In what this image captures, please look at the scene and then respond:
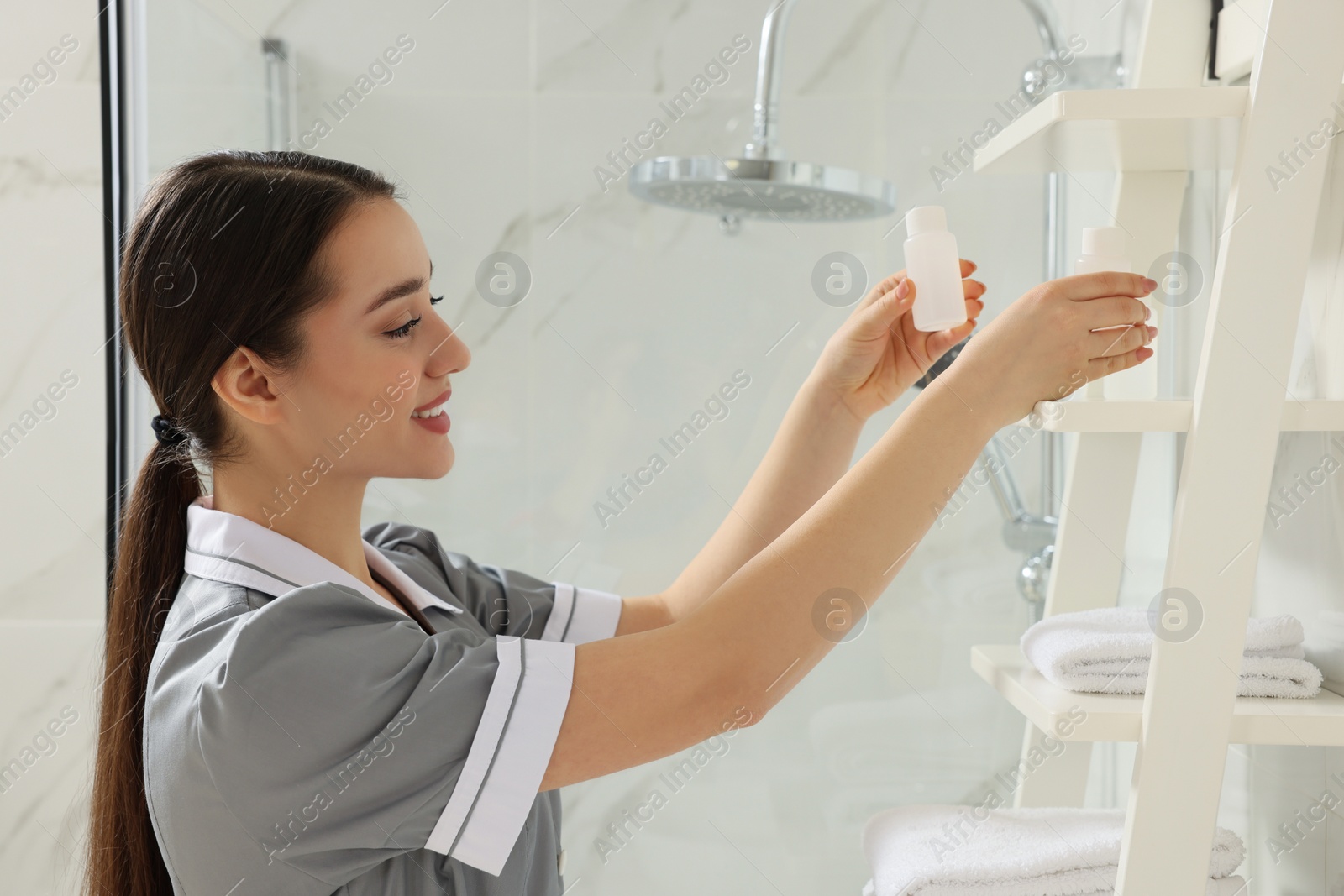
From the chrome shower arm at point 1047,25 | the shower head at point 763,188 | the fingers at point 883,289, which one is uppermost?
the chrome shower arm at point 1047,25

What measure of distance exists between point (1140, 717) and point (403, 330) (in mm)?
481

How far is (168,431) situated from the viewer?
67 centimetres

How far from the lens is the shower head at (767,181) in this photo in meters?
0.92

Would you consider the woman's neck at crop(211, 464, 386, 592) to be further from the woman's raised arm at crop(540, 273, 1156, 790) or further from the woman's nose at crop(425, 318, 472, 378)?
the woman's raised arm at crop(540, 273, 1156, 790)

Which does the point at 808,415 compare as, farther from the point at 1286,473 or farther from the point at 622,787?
the point at 622,787

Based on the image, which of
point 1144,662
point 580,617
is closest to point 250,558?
point 580,617

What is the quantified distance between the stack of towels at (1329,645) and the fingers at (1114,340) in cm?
27

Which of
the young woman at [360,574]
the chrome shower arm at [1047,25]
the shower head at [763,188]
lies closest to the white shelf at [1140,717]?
the young woman at [360,574]

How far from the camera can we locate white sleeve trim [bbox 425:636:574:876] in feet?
1.72

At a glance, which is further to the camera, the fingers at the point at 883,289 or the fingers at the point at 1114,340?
the fingers at the point at 883,289

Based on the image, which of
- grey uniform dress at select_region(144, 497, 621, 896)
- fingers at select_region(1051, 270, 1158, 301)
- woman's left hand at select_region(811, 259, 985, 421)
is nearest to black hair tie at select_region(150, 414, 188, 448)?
grey uniform dress at select_region(144, 497, 621, 896)

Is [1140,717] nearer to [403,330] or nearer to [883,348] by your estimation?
[883,348]

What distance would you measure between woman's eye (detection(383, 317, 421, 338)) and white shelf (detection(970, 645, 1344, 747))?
443 millimetres

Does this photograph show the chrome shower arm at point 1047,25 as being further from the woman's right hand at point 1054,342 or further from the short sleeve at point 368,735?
the short sleeve at point 368,735
